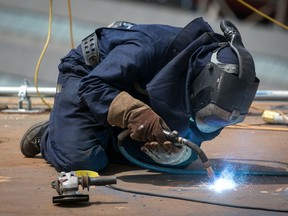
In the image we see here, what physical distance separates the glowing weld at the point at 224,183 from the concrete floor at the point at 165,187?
0.03m

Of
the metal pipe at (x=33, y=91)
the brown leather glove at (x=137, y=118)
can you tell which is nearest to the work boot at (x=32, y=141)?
the brown leather glove at (x=137, y=118)

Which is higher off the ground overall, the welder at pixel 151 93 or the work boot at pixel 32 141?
the welder at pixel 151 93

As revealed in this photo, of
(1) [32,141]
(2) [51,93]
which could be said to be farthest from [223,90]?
(2) [51,93]

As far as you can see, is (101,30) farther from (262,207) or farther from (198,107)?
(262,207)

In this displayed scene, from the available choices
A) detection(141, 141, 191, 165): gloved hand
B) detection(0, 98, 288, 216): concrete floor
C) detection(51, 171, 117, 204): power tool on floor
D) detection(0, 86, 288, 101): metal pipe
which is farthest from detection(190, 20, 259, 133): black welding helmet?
detection(0, 86, 288, 101): metal pipe

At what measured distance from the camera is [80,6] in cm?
1343

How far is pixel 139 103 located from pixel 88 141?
1.47 ft

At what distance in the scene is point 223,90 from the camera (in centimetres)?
309

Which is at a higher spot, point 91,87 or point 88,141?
point 91,87

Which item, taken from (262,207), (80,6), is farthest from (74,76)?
(80,6)

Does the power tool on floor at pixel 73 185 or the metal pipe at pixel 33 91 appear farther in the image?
the metal pipe at pixel 33 91

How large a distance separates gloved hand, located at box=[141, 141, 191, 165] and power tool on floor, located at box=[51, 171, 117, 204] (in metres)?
0.28

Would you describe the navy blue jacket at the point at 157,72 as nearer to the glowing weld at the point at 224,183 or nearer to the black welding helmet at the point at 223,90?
the black welding helmet at the point at 223,90

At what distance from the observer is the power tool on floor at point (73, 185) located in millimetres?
2855
